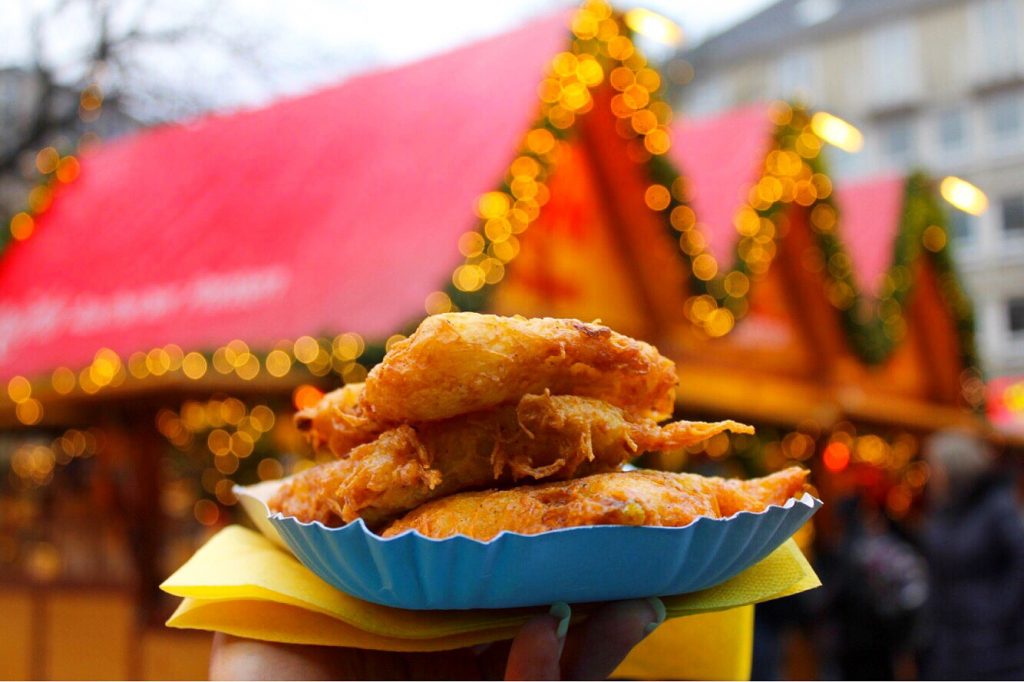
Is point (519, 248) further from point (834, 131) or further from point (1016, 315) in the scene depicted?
point (1016, 315)

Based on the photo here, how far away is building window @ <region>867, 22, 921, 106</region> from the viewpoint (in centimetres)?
2759

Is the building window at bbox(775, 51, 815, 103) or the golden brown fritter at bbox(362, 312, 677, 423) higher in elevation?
the building window at bbox(775, 51, 815, 103)

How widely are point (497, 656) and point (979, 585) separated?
12.3 feet

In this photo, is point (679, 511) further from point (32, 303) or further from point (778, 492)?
point (32, 303)

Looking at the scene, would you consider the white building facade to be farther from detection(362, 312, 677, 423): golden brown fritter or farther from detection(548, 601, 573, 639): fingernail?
detection(548, 601, 573, 639): fingernail

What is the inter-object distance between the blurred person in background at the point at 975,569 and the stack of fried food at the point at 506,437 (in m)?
3.62

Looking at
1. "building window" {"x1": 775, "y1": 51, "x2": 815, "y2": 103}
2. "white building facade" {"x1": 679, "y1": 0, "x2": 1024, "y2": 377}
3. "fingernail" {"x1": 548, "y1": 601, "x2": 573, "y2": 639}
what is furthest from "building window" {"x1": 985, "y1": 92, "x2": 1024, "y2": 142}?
"fingernail" {"x1": 548, "y1": 601, "x2": 573, "y2": 639}

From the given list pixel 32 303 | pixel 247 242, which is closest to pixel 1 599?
pixel 32 303

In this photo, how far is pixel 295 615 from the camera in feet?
4.24

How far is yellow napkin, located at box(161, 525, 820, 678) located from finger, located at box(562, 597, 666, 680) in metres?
0.04

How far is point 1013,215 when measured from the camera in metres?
25.5

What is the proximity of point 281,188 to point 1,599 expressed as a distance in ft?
14.1

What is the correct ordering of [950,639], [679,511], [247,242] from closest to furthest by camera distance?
1. [679,511]
2. [950,639]
3. [247,242]

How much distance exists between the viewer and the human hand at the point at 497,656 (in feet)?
3.76
